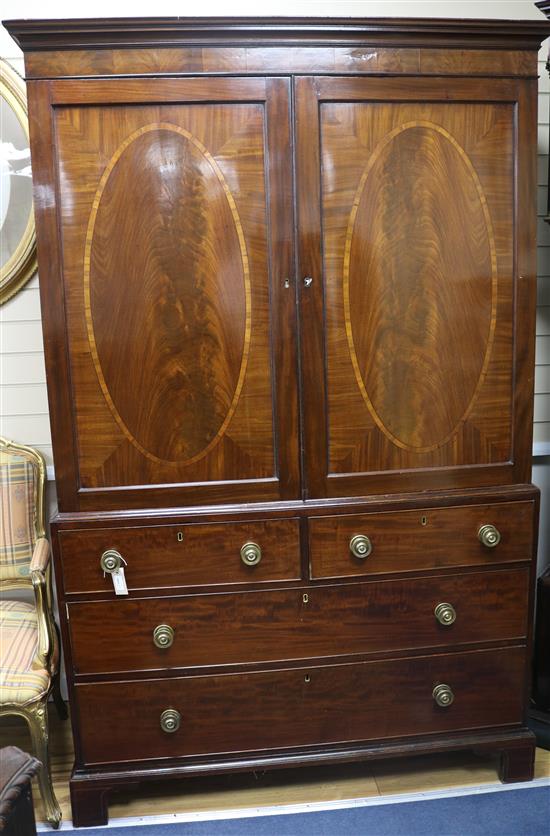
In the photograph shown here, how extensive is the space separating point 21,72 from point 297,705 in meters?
2.29

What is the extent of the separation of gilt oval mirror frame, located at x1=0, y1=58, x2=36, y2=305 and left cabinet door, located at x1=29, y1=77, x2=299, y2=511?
2.13 feet

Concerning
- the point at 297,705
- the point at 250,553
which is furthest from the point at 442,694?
the point at 250,553

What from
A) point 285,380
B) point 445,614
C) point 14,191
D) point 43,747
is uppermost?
point 14,191

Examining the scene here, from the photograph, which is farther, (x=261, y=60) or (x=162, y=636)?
(x=162, y=636)

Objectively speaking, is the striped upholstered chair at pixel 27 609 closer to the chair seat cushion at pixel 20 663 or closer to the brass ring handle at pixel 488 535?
the chair seat cushion at pixel 20 663

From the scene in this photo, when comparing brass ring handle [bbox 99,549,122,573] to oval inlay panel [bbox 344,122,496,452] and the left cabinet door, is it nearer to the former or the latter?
the left cabinet door

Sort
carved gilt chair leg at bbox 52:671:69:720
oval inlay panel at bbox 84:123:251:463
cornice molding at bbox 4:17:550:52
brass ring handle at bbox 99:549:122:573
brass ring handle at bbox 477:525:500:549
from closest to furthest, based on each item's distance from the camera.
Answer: cornice molding at bbox 4:17:550:52 < oval inlay panel at bbox 84:123:251:463 < brass ring handle at bbox 99:549:122:573 < brass ring handle at bbox 477:525:500:549 < carved gilt chair leg at bbox 52:671:69:720

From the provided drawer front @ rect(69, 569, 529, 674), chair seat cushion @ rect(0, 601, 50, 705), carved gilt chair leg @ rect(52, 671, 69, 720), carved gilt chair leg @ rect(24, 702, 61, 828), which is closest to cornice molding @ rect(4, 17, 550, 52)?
drawer front @ rect(69, 569, 529, 674)

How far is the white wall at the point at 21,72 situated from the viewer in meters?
2.52

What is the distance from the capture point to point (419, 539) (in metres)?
2.25

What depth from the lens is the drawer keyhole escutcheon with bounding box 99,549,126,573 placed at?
84.0 inches

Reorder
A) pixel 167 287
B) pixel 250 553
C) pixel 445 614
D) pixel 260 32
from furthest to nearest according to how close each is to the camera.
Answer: pixel 445 614 < pixel 250 553 < pixel 167 287 < pixel 260 32

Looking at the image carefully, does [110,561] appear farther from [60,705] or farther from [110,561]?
[60,705]

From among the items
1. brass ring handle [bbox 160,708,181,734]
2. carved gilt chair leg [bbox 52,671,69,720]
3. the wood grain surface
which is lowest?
carved gilt chair leg [bbox 52,671,69,720]
